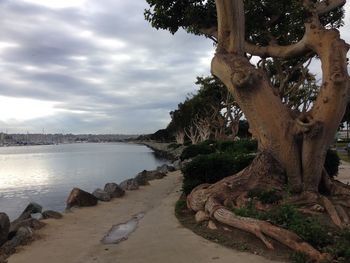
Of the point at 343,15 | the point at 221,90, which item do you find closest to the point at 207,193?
the point at 343,15

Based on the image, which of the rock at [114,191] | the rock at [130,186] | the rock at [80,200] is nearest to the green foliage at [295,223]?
the rock at [80,200]

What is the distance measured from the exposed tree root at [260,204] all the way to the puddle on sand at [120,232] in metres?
1.58

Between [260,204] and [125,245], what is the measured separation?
3.10 m

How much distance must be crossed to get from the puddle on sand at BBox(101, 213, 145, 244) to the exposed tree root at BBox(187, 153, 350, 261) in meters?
1.58

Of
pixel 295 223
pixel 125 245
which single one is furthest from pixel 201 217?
pixel 295 223

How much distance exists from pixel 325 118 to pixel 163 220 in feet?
15.2

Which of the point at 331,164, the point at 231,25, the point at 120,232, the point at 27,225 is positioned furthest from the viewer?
the point at 331,164

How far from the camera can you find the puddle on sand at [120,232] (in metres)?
10.2

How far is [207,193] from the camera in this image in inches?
462

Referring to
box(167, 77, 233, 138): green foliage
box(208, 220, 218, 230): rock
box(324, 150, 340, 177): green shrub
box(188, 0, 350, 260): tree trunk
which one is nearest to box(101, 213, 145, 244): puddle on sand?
box(188, 0, 350, 260): tree trunk

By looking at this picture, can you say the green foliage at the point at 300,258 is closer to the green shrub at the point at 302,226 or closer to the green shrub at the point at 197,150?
the green shrub at the point at 302,226

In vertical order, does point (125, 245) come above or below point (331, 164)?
below

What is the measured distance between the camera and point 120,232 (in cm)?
1120

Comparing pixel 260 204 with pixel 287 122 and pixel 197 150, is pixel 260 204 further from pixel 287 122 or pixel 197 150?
pixel 197 150
